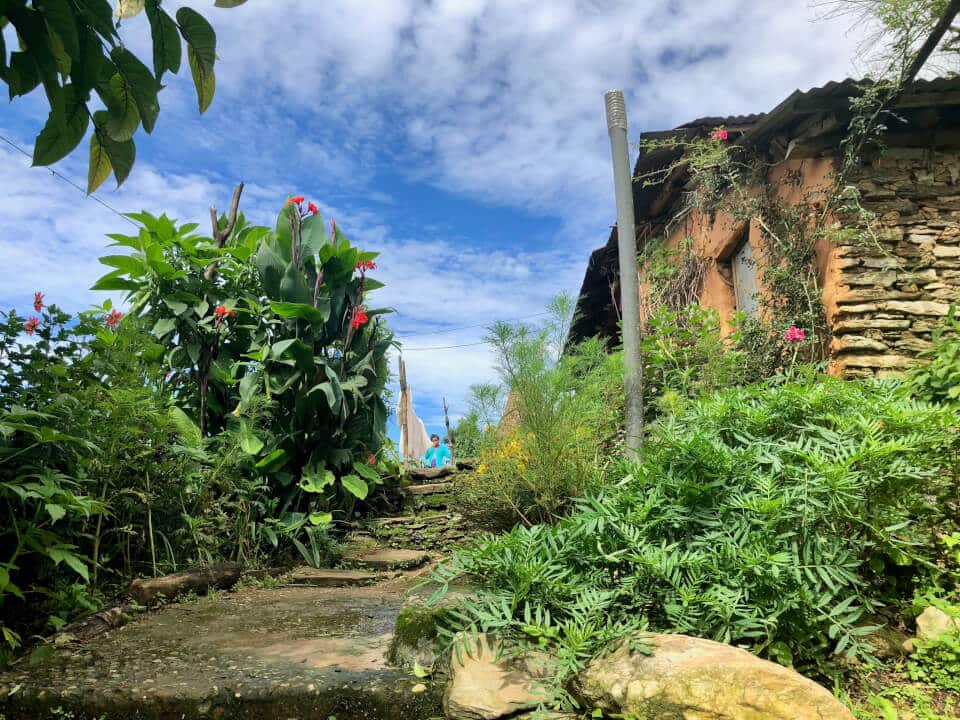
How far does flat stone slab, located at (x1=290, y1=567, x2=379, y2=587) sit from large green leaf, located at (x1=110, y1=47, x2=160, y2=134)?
12.9 feet

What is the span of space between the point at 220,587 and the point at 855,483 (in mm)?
3621

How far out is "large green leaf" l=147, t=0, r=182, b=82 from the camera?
1283mm

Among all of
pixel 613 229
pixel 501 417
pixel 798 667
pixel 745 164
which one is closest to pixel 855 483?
pixel 798 667

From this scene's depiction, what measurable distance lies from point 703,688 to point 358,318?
4385 mm

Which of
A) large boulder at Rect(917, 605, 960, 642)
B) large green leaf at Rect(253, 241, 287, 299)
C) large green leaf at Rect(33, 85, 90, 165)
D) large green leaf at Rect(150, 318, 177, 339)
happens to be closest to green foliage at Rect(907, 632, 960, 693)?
large boulder at Rect(917, 605, 960, 642)

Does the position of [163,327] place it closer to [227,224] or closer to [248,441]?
[248,441]

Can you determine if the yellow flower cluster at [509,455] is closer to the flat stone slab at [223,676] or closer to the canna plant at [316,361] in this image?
the flat stone slab at [223,676]

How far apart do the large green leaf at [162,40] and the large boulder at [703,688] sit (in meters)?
2.04

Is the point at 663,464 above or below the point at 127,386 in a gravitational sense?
below

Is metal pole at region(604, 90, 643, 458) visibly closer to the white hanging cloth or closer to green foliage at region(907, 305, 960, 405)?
green foliage at region(907, 305, 960, 405)

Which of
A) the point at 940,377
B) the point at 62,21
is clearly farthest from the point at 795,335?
the point at 62,21

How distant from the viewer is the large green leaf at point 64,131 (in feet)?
4.19

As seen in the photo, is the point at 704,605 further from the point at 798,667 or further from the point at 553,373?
the point at 553,373

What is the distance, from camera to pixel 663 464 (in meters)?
2.79
